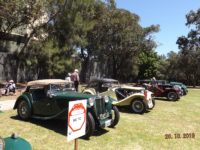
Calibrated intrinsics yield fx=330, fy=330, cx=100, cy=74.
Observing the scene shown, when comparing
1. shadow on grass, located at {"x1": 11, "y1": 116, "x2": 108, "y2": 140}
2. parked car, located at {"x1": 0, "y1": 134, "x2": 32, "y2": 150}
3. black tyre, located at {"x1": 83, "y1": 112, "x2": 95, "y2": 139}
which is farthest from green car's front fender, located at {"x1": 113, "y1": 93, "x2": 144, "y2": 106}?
parked car, located at {"x1": 0, "y1": 134, "x2": 32, "y2": 150}

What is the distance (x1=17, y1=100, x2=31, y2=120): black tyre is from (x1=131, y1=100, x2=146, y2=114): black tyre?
17.7 feet

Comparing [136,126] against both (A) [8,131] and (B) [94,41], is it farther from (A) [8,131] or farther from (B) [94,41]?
(B) [94,41]

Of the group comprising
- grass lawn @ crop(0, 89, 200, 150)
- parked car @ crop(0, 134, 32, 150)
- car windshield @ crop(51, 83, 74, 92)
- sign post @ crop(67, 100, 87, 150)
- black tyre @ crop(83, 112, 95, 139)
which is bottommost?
grass lawn @ crop(0, 89, 200, 150)

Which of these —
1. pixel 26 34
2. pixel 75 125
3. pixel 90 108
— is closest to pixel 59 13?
pixel 26 34

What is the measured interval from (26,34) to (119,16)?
1580 centimetres

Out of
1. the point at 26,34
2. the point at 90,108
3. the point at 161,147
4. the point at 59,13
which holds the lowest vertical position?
the point at 161,147

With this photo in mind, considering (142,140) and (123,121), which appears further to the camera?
(123,121)

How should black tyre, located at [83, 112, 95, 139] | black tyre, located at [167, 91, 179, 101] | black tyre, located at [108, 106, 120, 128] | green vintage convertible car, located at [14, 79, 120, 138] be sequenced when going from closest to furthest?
1. black tyre, located at [83, 112, 95, 139]
2. green vintage convertible car, located at [14, 79, 120, 138]
3. black tyre, located at [108, 106, 120, 128]
4. black tyre, located at [167, 91, 179, 101]

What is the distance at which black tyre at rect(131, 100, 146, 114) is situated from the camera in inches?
585

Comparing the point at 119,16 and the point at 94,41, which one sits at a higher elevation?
the point at 119,16

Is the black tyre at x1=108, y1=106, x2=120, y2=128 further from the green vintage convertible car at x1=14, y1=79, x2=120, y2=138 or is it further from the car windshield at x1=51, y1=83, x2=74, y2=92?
the car windshield at x1=51, y1=83, x2=74, y2=92

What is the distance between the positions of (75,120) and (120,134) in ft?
15.9

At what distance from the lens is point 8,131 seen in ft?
32.1

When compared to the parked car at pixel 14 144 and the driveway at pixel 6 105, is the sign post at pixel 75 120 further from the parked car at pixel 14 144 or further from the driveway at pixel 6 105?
the driveway at pixel 6 105
